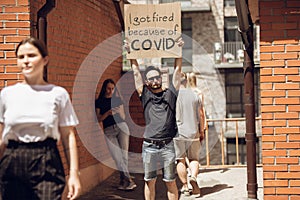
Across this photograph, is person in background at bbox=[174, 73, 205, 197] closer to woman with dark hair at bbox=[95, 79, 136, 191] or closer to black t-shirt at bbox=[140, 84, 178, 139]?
woman with dark hair at bbox=[95, 79, 136, 191]

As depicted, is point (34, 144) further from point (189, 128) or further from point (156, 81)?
point (189, 128)

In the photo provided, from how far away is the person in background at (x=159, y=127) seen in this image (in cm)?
525

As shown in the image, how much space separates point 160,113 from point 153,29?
38.8 inches

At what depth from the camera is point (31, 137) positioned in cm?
317

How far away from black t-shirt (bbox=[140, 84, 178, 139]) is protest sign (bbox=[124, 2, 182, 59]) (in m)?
0.44

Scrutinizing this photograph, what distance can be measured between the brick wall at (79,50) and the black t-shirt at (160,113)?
141 cm

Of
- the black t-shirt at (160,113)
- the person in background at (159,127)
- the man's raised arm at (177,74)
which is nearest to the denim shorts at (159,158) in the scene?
the person in background at (159,127)

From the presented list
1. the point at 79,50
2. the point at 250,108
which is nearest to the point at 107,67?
the point at 79,50

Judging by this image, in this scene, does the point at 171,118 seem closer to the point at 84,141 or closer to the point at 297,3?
the point at 297,3

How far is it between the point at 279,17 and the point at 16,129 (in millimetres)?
2963

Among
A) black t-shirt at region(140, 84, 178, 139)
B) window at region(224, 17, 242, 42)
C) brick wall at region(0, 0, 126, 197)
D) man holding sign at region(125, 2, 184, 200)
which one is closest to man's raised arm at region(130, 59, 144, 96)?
man holding sign at region(125, 2, 184, 200)

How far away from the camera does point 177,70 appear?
542cm

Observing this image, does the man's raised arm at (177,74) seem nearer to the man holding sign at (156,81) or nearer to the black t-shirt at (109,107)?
the man holding sign at (156,81)

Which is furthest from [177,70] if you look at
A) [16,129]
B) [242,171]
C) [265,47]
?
[242,171]
